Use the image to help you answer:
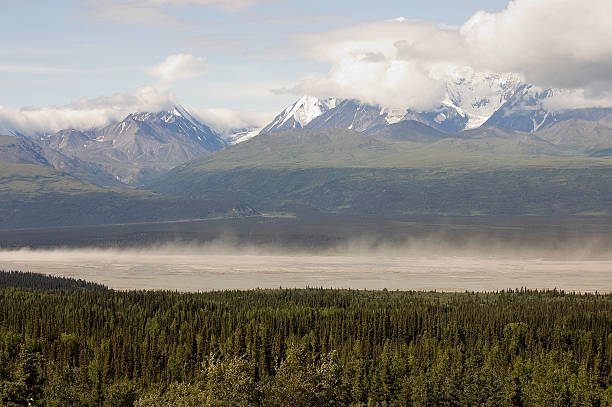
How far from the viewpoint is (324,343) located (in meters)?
172

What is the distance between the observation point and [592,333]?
178 m

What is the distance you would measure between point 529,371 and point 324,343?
4340 centimetres

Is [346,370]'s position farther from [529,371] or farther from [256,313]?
[256,313]

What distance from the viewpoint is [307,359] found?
361 ft

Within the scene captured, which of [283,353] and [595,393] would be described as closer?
[595,393]

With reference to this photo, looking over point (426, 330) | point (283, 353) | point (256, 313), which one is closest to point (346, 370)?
point (283, 353)

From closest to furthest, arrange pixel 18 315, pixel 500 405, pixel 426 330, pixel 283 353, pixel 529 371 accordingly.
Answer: pixel 500 405 < pixel 529 371 < pixel 283 353 < pixel 426 330 < pixel 18 315

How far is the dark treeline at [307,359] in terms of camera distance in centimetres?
10162

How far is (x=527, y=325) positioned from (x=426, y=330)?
23169 mm

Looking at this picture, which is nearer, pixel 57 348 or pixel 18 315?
pixel 57 348

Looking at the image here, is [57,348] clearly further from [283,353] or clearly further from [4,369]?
[283,353]

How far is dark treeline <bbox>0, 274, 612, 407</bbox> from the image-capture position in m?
102

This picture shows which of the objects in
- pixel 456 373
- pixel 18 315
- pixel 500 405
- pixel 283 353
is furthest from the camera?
pixel 18 315

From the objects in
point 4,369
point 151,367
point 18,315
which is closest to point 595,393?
point 151,367
